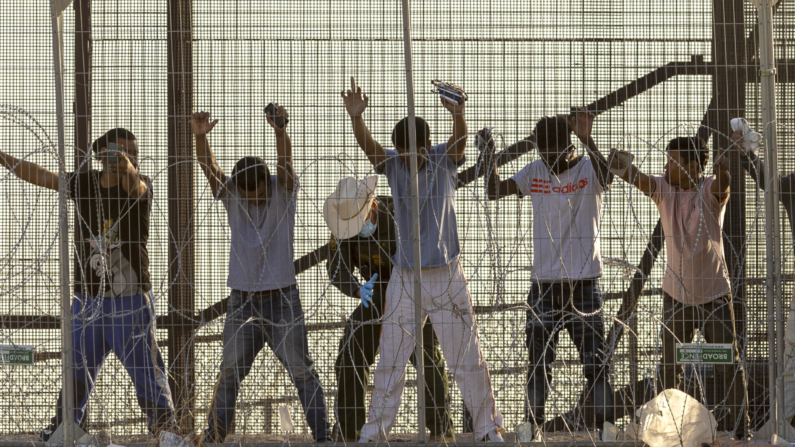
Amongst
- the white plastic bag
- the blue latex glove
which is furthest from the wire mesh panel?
the white plastic bag

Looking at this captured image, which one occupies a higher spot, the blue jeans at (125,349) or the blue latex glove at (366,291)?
the blue latex glove at (366,291)

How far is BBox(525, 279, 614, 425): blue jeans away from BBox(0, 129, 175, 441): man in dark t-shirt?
189cm

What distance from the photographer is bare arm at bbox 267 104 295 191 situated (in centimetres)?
422

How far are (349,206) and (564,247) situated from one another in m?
1.13

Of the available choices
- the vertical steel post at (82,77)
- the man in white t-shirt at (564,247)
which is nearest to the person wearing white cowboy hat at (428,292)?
the man in white t-shirt at (564,247)

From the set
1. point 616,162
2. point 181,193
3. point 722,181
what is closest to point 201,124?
point 181,193

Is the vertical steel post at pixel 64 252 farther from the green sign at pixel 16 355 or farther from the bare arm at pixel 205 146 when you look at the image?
the bare arm at pixel 205 146

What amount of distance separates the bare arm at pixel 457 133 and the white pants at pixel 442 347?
1.95 ft

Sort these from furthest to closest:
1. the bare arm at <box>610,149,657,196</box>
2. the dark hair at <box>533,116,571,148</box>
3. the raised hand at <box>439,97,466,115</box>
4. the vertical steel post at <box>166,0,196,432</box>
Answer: the vertical steel post at <box>166,0,196,432</box> → the dark hair at <box>533,116,571,148</box> → the bare arm at <box>610,149,657,196</box> → the raised hand at <box>439,97,466,115</box>

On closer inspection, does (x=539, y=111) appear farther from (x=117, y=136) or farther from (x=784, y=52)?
(x=117, y=136)

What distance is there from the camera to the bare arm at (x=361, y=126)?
4195 millimetres

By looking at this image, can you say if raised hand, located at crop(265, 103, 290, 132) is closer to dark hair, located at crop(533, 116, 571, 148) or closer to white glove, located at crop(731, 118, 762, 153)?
dark hair, located at crop(533, 116, 571, 148)

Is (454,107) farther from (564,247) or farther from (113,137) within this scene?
(113,137)

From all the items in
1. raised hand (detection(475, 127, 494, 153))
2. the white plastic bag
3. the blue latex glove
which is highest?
raised hand (detection(475, 127, 494, 153))
